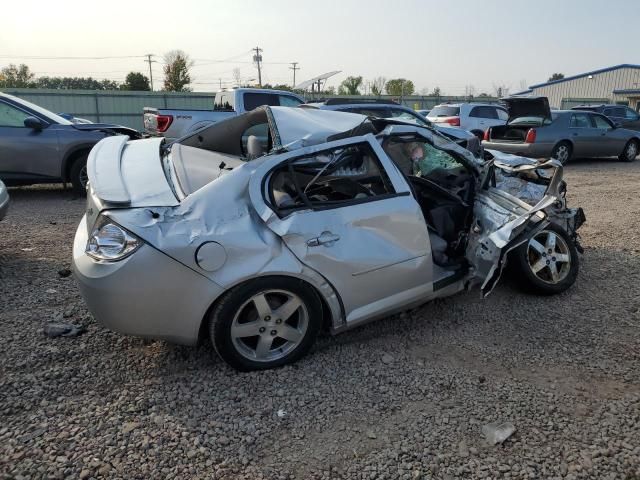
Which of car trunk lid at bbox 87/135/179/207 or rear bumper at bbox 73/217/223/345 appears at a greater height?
car trunk lid at bbox 87/135/179/207

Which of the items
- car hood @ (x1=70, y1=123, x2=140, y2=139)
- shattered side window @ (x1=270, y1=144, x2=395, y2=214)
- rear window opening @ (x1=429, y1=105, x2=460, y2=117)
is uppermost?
rear window opening @ (x1=429, y1=105, x2=460, y2=117)

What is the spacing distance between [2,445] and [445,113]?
49.8 ft

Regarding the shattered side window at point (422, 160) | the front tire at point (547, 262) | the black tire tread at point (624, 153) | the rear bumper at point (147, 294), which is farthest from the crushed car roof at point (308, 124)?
the black tire tread at point (624, 153)

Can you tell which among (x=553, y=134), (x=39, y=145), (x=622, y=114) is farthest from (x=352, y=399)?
(x=622, y=114)

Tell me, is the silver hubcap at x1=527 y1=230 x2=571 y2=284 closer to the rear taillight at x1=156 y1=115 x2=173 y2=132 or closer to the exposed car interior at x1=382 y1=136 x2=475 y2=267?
the exposed car interior at x1=382 y1=136 x2=475 y2=267

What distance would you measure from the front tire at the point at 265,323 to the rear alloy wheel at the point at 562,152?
37.2 feet

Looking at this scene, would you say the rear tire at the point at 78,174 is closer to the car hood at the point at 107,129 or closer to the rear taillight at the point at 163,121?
the car hood at the point at 107,129

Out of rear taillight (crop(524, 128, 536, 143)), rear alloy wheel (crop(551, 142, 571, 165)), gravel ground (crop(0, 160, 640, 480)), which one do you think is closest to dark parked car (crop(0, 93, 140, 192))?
gravel ground (crop(0, 160, 640, 480))

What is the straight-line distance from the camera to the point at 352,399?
2969 mm

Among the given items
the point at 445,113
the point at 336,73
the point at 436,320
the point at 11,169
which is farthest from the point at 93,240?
the point at 336,73

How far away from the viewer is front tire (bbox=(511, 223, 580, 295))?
168 inches

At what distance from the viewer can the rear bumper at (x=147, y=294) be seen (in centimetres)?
278

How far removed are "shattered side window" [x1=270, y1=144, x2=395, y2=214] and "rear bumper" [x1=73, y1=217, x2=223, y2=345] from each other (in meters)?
0.85

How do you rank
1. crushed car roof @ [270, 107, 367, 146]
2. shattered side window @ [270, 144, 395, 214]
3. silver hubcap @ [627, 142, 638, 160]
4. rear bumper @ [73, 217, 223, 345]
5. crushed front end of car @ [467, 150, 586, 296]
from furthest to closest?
silver hubcap @ [627, 142, 638, 160] → crushed front end of car @ [467, 150, 586, 296] → crushed car roof @ [270, 107, 367, 146] → shattered side window @ [270, 144, 395, 214] → rear bumper @ [73, 217, 223, 345]
